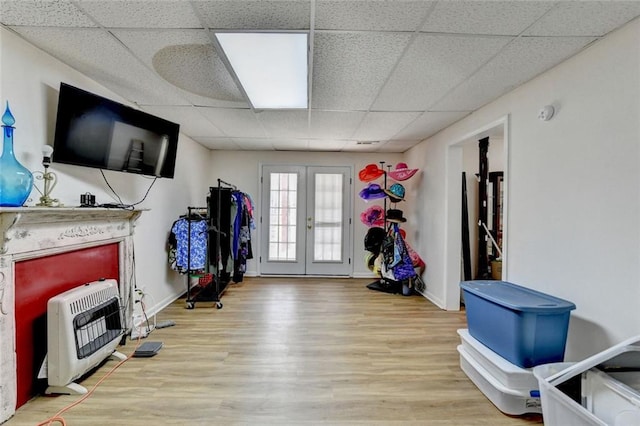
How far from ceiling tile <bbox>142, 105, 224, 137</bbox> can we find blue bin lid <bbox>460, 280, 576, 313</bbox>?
3095 mm

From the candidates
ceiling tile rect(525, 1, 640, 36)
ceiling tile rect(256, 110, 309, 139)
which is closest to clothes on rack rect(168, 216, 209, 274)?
ceiling tile rect(256, 110, 309, 139)

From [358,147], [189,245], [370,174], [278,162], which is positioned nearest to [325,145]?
[358,147]

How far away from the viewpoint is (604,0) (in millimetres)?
1430

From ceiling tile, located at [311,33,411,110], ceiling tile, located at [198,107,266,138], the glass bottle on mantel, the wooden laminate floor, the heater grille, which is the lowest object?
the wooden laminate floor

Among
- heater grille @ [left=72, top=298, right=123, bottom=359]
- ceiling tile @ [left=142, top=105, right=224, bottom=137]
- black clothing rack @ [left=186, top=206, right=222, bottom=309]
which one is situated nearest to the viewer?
heater grille @ [left=72, top=298, right=123, bottom=359]

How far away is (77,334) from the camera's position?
76.7 inches

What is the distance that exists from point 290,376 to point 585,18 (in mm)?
2844

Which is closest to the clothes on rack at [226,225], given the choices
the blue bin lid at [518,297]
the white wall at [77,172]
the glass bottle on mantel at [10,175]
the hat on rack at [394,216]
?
the white wall at [77,172]

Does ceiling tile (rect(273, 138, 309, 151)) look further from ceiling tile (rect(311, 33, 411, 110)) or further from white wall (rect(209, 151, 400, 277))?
ceiling tile (rect(311, 33, 411, 110))

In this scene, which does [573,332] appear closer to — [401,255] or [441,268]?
[441,268]

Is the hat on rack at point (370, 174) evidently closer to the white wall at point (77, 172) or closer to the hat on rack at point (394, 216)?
the hat on rack at point (394, 216)

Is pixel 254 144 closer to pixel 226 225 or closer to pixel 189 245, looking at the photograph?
pixel 226 225

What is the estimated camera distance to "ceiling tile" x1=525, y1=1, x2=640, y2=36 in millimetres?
1465

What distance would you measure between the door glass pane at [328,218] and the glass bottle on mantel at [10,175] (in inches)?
164
